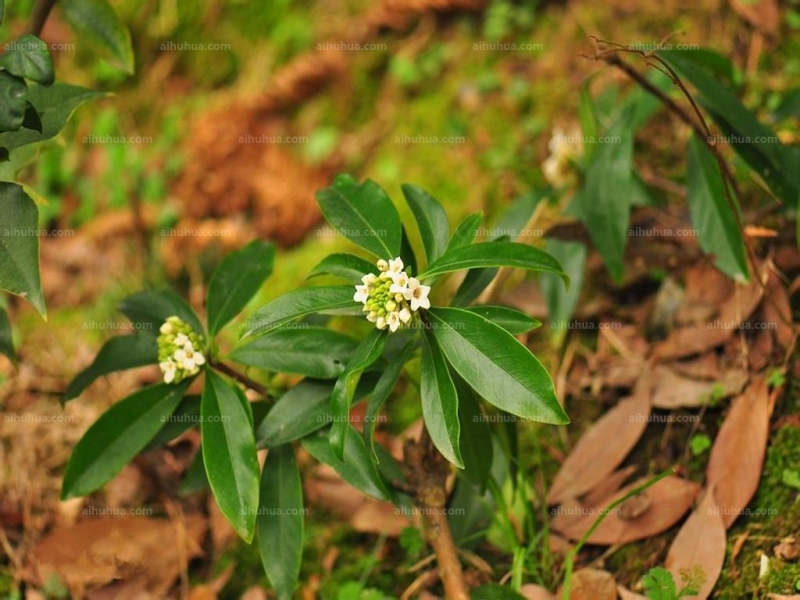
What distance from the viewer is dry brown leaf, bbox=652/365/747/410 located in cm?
201

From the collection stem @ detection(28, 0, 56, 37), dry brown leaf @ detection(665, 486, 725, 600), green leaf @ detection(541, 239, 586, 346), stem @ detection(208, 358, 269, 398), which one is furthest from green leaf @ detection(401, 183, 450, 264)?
stem @ detection(28, 0, 56, 37)

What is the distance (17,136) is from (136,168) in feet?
6.39

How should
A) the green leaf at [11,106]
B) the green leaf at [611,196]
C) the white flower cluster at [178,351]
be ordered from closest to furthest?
the green leaf at [11,106], the white flower cluster at [178,351], the green leaf at [611,196]

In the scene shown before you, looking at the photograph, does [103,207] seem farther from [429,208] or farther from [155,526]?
[429,208]

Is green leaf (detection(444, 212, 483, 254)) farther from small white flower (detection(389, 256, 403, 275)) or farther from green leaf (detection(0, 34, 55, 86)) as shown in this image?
green leaf (detection(0, 34, 55, 86))

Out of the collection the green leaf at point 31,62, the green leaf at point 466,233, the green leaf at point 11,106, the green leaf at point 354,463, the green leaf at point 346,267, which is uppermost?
the green leaf at point 31,62


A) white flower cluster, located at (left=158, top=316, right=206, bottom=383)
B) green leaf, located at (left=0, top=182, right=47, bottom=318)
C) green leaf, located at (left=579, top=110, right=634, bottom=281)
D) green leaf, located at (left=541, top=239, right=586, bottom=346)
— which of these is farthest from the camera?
green leaf, located at (left=541, top=239, right=586, bottom=346)

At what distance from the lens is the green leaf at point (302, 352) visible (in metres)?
1.68

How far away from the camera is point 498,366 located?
4.75 feet

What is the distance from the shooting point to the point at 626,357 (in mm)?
2250

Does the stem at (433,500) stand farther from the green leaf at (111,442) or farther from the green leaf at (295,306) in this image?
the green leaf at (111,442)

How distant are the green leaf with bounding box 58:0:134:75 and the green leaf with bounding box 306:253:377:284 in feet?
3.08

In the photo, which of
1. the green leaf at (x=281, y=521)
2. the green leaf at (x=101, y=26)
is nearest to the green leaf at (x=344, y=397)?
the green leaf at (x=281, y=521)

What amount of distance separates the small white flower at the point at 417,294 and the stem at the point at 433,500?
42cm
